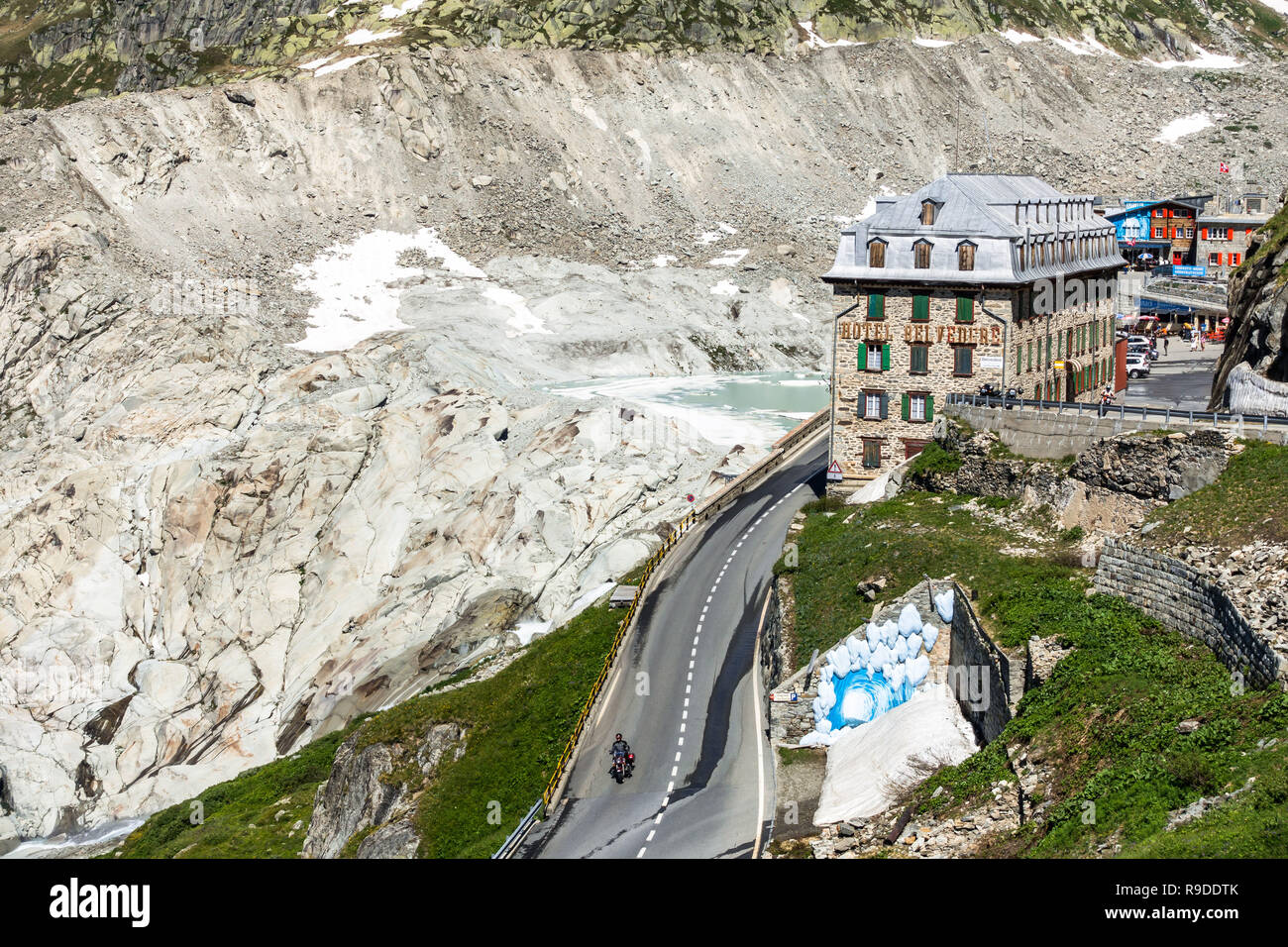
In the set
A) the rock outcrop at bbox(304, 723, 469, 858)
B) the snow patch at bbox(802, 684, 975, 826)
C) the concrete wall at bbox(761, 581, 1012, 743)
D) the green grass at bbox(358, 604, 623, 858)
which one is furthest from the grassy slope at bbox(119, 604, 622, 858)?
the snow patch at bbox(802, 684, 975, 826)

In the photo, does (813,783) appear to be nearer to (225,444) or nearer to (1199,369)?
(1199,369)

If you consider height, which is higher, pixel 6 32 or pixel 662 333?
pixel 6 32

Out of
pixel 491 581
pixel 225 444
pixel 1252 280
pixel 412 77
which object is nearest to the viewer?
pixel 1252 280

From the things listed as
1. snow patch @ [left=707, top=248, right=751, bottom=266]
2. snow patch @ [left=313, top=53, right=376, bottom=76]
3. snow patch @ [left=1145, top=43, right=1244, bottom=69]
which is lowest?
snow patch @ [left=707, top=248, right=751, bottom=266]

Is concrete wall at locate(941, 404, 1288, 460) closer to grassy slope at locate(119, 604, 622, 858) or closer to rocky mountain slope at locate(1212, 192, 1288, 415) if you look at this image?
rocky mountain slope at locate(1212, 192, 1288, 415)

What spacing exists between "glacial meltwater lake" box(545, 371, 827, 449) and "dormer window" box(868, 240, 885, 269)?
22.8m

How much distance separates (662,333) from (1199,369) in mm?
42400

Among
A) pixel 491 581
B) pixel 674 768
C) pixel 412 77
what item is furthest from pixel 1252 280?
pixel 412 77

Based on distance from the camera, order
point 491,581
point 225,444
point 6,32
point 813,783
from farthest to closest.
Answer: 1. point 6,32
2. point 225,444
3. point 491,581
4. point 813,783

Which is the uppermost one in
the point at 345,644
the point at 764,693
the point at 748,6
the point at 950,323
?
the point at 748,6

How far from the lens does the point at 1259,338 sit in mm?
44438

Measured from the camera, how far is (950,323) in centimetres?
5028

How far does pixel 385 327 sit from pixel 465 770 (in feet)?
213

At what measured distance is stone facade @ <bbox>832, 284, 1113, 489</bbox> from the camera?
49.7m
